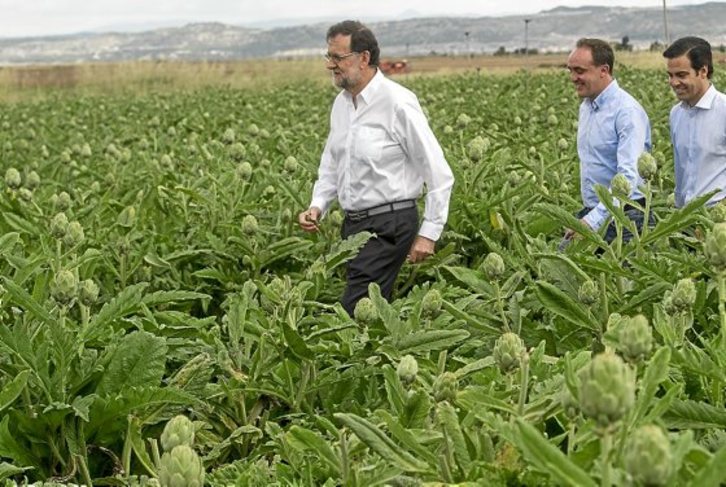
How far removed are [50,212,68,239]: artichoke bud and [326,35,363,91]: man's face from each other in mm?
1330

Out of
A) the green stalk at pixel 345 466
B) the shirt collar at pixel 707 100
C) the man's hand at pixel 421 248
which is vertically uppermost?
the shirt collar at pixel 707 100

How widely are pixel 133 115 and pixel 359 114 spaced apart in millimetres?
11501

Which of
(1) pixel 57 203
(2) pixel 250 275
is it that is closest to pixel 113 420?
(2) pixel 250 275

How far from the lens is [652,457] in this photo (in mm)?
1173

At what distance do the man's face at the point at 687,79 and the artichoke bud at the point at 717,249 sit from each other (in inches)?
95.1

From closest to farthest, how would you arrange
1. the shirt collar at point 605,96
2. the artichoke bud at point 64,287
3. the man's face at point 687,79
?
the artichoke bud at point 64,287 < the man's face at point 687,79 < the shirt collar at point 605,96

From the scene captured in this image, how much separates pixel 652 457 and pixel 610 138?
3693mm

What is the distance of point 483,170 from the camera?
17.7 ft

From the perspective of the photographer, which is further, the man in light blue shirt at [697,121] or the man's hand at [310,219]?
the man's hand at [310,219]

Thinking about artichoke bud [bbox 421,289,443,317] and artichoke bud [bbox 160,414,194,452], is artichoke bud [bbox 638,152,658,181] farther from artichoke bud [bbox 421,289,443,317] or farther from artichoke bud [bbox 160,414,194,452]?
artichoke bud [bbox 160,414,194,452]

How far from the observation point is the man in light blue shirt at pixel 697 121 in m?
4.42

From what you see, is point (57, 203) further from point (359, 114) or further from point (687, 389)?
point (687, 389)

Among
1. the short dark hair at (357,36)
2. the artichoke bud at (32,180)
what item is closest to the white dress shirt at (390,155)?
the short dark hair at (357,36)

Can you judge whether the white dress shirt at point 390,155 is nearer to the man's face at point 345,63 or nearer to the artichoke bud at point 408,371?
the man's face at point 345,63
